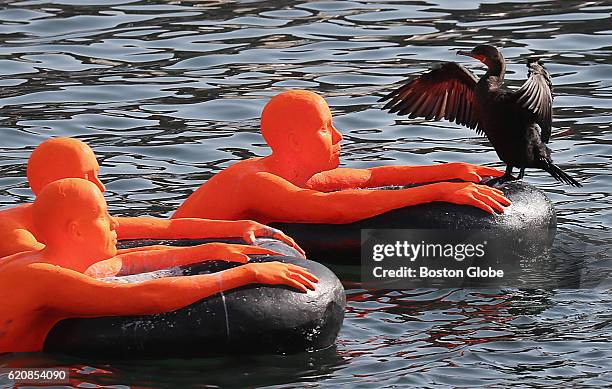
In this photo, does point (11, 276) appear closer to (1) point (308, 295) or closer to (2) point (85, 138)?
(1) point (308, 295)

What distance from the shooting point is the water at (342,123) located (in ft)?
27.3

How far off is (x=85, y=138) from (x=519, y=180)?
440 cm

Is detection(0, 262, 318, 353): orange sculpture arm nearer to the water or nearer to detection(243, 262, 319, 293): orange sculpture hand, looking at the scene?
detection(243, 262, 319, 293): orange sculpture hand

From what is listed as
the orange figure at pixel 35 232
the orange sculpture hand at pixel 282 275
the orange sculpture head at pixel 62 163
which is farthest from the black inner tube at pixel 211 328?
the orange sculpture head at pixel 62 163

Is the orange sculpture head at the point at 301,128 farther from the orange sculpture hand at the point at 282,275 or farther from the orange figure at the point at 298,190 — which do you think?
the orange sculpture hand at the point at 282,275

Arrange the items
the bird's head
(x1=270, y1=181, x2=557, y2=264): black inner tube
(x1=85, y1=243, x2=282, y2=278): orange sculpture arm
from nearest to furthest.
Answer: (x1=85, y1=243, x2=282, y2=278): orange sculpture arm → (x1=270, y1=181, x2=557, y2=264): black inner tube → the bird's head

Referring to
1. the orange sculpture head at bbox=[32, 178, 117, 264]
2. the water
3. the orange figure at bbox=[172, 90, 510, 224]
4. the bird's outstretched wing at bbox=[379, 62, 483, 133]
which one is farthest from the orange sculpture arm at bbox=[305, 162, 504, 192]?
the orange sculpture head at bbox=[32, 178, 117, 264]

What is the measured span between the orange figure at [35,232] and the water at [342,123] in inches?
31.3

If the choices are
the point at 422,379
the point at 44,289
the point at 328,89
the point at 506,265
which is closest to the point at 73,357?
the point at 44,289

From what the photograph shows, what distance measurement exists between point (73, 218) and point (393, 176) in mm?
2841

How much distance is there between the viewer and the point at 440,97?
11477 mm

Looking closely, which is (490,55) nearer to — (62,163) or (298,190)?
(298,190)

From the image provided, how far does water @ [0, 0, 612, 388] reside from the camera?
27.3 ft

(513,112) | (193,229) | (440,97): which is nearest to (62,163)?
(193,229)
